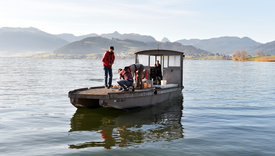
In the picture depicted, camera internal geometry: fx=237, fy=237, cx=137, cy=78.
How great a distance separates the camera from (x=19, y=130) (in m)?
9.72

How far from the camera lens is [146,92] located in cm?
1288

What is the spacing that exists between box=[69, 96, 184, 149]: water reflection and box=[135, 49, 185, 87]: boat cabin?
3.19 meters

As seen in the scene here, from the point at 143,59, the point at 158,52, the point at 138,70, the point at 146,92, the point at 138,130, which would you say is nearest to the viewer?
the point at 138,130

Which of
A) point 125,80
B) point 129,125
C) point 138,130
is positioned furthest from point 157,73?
point 138,130

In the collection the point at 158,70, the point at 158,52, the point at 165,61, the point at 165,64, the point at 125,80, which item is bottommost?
the point at 125,80

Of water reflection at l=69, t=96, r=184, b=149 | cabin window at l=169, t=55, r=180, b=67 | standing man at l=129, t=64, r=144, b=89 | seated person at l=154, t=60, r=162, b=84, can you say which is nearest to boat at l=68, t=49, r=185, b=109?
cabin window at l=169, t=55, r=180, b=67

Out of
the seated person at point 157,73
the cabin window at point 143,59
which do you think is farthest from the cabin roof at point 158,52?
the seated person at point 157,73

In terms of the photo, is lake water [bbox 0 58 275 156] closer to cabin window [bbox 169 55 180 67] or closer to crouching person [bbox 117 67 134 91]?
crouching person [bbox 117 67 134 91]

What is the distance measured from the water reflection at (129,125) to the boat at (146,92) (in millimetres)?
600

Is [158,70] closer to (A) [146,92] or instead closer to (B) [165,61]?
(B) [165,61]

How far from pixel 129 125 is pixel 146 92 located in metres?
2.81

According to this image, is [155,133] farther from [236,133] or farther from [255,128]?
[255,128]

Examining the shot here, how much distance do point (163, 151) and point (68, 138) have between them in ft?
11.7

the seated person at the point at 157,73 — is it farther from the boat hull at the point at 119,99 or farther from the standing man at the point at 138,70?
the standing man at the point at 138,70
